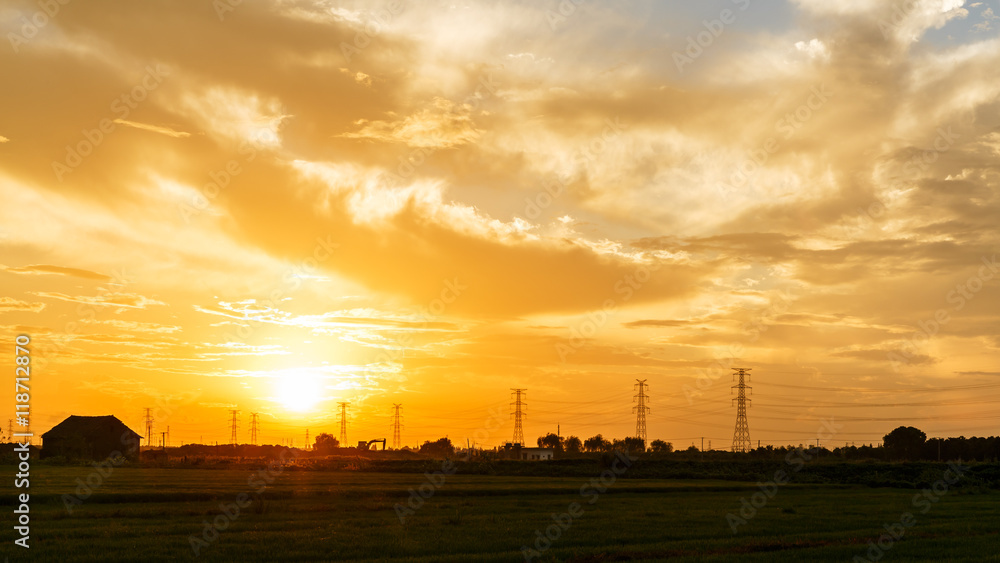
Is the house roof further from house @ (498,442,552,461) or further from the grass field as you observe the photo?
the grass field

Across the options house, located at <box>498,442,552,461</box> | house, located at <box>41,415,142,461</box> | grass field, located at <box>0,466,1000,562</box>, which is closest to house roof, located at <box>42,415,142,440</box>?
house, located at <box>41,415,142,461</box>

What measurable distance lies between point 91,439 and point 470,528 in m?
131

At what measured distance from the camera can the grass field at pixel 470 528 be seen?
2697 centimetres

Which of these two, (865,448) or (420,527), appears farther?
(865,448)

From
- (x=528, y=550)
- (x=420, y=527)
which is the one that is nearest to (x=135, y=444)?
(x=420, y=527)

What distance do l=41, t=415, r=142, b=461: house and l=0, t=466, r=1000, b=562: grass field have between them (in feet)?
302

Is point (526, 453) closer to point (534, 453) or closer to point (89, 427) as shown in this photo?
point (534, 453)

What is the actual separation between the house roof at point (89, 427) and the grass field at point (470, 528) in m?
97.3

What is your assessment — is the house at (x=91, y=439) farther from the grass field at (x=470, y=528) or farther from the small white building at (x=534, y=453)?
the grass field at (x=470, y=528)

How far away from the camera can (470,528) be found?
34.6 m

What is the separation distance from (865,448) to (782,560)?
604 ft

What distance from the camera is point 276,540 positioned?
1176 inches

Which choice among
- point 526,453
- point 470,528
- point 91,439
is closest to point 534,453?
point 526,453

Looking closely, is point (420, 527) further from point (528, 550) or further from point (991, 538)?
point (991, 538)
